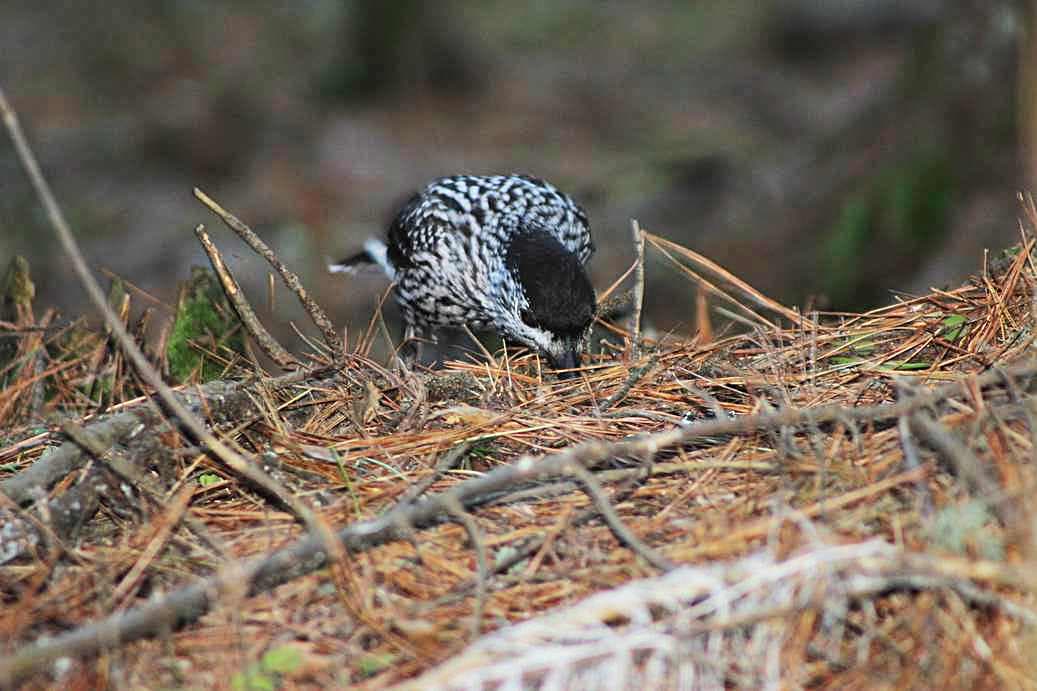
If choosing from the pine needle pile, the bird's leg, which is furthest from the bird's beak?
the bird's leg

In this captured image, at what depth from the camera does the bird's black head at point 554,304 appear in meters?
4.14

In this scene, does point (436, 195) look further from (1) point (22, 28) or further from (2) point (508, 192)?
(1) point (22, 28)

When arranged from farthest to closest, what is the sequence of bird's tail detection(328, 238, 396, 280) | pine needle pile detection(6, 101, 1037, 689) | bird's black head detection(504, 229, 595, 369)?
bird's tail detection(328, 238, 396, 280)
bird's black head detection(504, 229, 595, 369)
pine needle pile detection(6, 101, 1037, 689)

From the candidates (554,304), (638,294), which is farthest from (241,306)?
(638,294)

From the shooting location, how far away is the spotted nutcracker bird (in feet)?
14.6

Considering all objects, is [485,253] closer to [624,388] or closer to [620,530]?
[624,388]

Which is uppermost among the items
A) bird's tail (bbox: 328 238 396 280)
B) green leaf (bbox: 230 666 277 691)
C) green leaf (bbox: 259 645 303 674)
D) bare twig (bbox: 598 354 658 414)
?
bird's tail (bbox: 328 238 396 280)

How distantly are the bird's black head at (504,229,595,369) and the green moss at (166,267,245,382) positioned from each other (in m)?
1.12

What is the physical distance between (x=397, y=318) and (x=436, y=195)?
2060 mm

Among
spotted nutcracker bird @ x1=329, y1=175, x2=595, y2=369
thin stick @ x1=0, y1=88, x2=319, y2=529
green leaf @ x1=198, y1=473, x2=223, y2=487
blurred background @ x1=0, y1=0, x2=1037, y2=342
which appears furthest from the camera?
blurred background @ x1=0, y1=0, x2=1037, y2=342

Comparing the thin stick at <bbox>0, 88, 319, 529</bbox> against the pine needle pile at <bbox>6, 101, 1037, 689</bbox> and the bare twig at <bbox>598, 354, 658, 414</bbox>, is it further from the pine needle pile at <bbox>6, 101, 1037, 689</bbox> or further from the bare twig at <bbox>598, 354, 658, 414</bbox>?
the bare twig at <bbox>598, 354, 658, 414</bbox>

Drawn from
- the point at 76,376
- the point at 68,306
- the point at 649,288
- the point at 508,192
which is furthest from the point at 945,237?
the point at 68,306

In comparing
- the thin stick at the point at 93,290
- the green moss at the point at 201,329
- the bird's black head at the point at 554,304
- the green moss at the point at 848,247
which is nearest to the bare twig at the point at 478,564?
the thin stick at the point at 93,290

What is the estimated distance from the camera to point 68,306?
8.57 m
